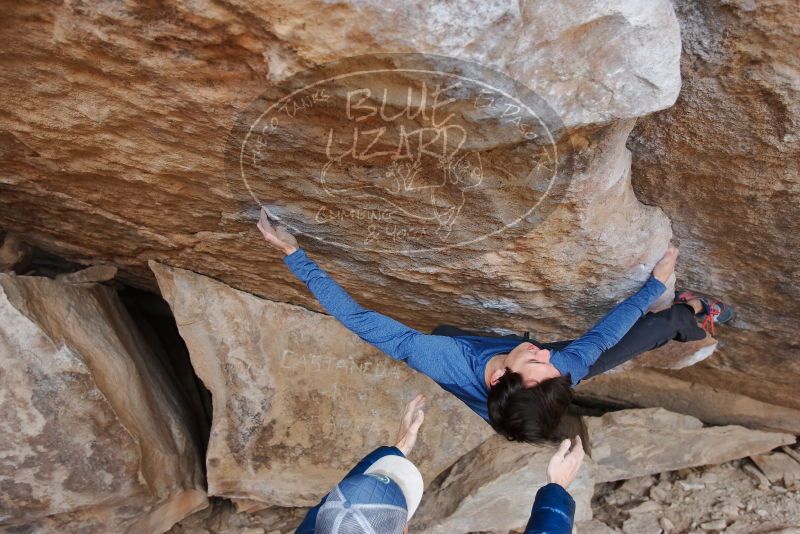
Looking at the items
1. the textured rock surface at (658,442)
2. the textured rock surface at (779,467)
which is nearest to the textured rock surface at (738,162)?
the textured rock surface at (658,442)

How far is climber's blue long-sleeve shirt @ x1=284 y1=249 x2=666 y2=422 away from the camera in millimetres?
2193

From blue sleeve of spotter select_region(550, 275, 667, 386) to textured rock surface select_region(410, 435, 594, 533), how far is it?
1236mm

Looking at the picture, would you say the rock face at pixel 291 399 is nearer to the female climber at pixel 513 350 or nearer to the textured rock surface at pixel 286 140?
the textured rock surface at pixel 286 140

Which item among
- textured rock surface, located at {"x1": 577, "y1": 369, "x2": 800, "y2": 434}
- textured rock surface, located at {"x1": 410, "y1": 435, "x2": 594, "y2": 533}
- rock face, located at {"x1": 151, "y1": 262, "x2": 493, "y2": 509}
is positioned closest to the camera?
rock face, located at {"x1": 151, "y1": 262, "x2": 493, "y2": 509}

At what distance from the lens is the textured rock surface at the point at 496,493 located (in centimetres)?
343

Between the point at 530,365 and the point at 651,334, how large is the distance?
2.18ft

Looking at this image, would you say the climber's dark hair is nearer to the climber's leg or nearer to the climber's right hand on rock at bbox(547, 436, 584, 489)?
the climber's right hand on rock at bbox(547, 436, 584, 489)

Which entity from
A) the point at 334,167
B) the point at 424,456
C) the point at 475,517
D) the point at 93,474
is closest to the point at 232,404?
the point at 93,474

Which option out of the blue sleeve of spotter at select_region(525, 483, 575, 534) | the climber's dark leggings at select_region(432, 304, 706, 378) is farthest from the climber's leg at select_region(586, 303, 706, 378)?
the blue sleeve of spotter at select_region(525, 483, 575, 534)

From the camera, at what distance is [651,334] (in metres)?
2.57

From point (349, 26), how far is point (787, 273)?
2066mm

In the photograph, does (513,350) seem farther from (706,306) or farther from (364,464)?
(706,306)

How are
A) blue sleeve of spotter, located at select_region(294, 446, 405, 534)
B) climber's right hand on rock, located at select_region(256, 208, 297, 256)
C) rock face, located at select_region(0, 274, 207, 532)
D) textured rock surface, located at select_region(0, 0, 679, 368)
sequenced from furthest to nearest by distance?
1. rock face, located at select_region(0, 274, 207, 532)
2. climber's right hand on rock, located at select_region(256, 208, 297, 256)
3. blue sleeve of spotter, located at select_region(294, 446, 405, 534)
4. textured rock surface, located at select_region(0, 0, 679, 368)

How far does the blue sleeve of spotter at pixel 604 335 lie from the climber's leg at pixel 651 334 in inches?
3.3
